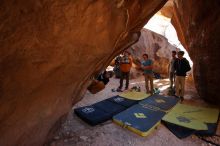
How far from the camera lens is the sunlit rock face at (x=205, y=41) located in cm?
466

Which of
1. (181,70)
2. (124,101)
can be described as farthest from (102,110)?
(181,70)

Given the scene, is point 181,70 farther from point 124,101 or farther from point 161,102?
point 124,101

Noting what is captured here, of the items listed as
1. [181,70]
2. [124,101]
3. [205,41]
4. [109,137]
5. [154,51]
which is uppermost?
[154,51]

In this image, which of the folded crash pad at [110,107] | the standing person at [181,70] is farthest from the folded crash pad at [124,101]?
the standing person at [181,70]

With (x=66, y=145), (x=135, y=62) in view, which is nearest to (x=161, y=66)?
(x=135, y=62)

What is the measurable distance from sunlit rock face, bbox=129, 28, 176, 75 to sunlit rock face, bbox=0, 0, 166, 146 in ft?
27.2

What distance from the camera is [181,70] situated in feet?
19.6

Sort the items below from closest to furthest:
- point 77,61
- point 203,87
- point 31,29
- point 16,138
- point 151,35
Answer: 1. point 31,29
2. point 16,138
3. point 77,61
4. point 203,87
5. point 151,35

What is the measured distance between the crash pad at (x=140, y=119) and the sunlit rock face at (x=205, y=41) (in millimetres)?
1886

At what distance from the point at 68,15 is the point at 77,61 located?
72 centimetres

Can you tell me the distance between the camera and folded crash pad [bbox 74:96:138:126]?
4355 mm

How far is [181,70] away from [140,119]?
268 cm

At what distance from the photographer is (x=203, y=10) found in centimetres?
504

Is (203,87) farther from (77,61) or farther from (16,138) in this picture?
(16,138)
